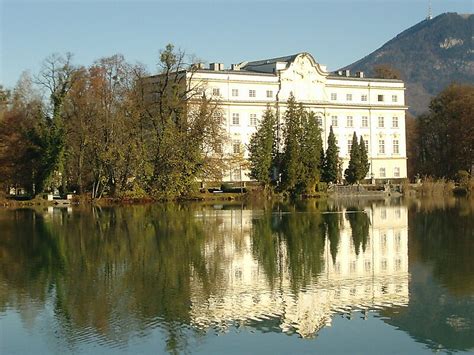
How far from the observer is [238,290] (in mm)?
16000

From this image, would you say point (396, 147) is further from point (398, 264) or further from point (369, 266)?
point (369, 266)

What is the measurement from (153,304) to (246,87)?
188 ft

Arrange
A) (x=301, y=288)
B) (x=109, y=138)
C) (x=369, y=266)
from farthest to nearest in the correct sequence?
(x=109, y=138), (x=369, y=266), (x=301, y=288)

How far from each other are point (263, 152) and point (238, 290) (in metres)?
41.8

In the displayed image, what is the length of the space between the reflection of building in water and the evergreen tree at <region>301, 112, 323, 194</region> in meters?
31.7

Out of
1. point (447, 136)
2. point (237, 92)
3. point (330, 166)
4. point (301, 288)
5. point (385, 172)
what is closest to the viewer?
point (301, 288)

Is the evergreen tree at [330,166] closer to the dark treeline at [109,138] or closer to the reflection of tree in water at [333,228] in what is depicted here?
the dark treeline at [109,138]

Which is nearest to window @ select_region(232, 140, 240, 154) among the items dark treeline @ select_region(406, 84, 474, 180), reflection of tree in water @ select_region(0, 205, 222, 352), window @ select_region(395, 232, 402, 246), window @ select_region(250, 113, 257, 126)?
window @ select_region(250, 113, 257, 126)

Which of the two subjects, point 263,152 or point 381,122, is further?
point 381,122

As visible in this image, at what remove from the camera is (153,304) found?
575 inches

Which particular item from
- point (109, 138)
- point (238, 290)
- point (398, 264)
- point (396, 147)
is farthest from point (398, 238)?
point (396, 147)

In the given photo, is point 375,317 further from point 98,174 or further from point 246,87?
point 246,87

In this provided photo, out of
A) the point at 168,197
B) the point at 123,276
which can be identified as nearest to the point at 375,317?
the point at 123,276

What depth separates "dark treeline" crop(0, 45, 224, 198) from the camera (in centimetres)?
4984
